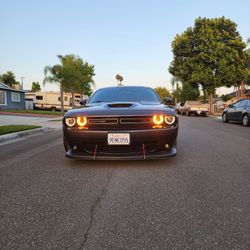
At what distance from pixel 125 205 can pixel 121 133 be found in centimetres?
135

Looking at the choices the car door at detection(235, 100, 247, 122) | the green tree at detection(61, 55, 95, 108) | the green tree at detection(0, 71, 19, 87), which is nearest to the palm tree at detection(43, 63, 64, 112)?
the green tree at detection(61, 55, 95, 108)

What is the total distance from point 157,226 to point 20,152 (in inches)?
169

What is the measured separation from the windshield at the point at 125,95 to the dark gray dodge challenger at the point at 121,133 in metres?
1.31

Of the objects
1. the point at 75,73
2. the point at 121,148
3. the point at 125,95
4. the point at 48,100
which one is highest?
the point at 75,73

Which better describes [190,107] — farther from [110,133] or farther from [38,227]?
[38,227]

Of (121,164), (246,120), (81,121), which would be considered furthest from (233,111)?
(81,121)

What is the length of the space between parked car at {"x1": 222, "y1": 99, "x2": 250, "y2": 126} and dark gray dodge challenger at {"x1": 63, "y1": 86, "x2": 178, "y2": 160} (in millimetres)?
10299

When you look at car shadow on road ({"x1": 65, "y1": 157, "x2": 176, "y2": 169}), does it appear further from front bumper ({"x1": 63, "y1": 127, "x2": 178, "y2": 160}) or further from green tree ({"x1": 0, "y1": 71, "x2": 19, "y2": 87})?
green tree ({"x1": 0, "y1": 71, "x2": 19, "y2": 87})

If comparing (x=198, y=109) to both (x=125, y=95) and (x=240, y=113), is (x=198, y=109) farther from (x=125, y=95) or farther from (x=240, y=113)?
(x=125, y=95)

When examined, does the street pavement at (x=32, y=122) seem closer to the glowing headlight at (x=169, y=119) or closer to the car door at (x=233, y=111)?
the glowing headlight at (x=169, y=119)

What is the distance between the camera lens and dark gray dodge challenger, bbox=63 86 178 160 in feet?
12.0

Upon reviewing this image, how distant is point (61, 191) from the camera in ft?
9.50

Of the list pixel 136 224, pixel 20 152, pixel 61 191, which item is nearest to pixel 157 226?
pixel 136 224

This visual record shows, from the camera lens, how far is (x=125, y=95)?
544cm
